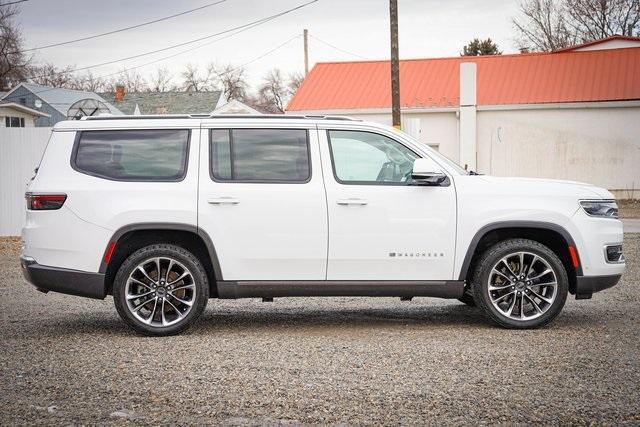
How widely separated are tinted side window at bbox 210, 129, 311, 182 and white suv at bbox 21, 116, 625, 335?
0.03ft

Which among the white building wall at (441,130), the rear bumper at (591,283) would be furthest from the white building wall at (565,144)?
the rear bumper at (591,283)

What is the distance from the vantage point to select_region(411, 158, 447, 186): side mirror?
290 inches

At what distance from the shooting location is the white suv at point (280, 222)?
24.4 ft

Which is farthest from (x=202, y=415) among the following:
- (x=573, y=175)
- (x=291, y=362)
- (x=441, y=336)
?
(x=573, y=175)

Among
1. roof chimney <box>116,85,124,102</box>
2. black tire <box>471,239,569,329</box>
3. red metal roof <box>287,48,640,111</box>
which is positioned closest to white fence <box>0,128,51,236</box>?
black tire <box>471,239,569,329</box>

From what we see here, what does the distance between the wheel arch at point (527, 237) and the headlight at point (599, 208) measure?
0.33m

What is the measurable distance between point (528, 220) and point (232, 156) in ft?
9.07

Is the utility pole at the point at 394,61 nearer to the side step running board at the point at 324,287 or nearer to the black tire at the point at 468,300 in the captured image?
the black tire at the point at 468,300

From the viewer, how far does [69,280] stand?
24.3 ft

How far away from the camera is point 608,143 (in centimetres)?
2956

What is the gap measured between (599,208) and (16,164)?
1336 centimetres

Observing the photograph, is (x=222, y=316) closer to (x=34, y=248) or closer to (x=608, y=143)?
(x=34, y=248)

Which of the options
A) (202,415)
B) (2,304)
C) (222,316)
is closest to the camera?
(202,415)

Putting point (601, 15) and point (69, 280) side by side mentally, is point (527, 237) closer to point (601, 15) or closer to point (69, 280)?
point (69, 280)
